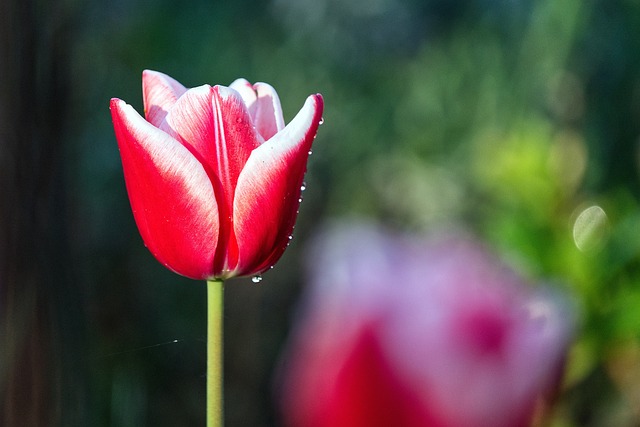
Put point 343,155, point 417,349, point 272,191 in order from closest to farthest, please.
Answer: point 417,349
point 272,191
point 343,155

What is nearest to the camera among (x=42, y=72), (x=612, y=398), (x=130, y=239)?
(x=42, y=72)

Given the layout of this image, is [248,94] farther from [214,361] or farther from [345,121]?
[345,121]

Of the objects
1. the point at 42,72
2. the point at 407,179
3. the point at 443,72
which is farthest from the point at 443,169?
the point at 42,72

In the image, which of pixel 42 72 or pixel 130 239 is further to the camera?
pixel 130 239

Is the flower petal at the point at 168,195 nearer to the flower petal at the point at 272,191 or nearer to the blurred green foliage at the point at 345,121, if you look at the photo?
the flower petal at the point at 272,191

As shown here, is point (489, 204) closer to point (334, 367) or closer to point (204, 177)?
point (204, 177)

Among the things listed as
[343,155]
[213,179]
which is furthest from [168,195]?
[343,155]

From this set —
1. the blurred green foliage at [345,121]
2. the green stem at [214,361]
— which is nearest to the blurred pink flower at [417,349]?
the green stem at [214,361]
